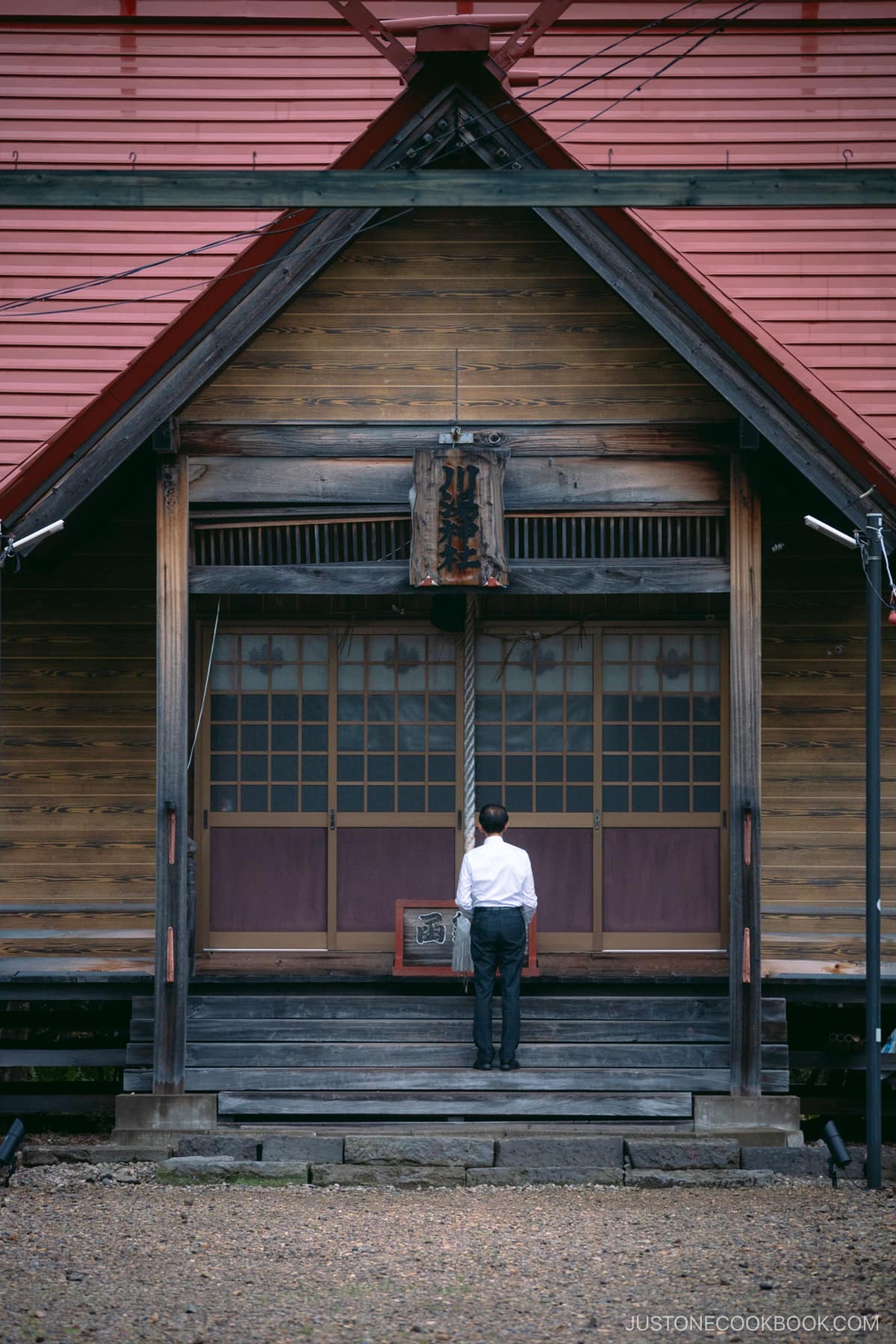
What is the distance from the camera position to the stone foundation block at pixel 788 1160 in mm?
8641

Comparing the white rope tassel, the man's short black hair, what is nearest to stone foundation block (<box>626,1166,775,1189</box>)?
the man's short black hair

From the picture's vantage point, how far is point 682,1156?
8.66m

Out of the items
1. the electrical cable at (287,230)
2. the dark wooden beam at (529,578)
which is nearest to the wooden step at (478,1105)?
the dark wooden beam at (529,578)

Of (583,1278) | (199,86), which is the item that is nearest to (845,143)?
(199,86)

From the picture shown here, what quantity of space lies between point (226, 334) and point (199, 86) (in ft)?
8.43

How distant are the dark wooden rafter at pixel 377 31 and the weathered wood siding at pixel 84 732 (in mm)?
3599

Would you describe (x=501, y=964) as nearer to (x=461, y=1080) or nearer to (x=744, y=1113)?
(x=461, y=1080)

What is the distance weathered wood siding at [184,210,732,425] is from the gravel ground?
16.3ft

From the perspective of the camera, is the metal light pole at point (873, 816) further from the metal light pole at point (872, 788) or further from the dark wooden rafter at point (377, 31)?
the dark wooden rafter at point (377, 31)

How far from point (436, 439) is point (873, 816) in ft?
12.1

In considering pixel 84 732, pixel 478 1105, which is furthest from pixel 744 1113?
pixel 84 732

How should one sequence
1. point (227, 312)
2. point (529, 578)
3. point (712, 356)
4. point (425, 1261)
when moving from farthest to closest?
1. point (529, 578)
2. point (227, 312)
3. point (712, 356)
4. point (425, 1261)

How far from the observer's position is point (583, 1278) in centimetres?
662

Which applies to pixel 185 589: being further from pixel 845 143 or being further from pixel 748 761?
pixel 845 143
